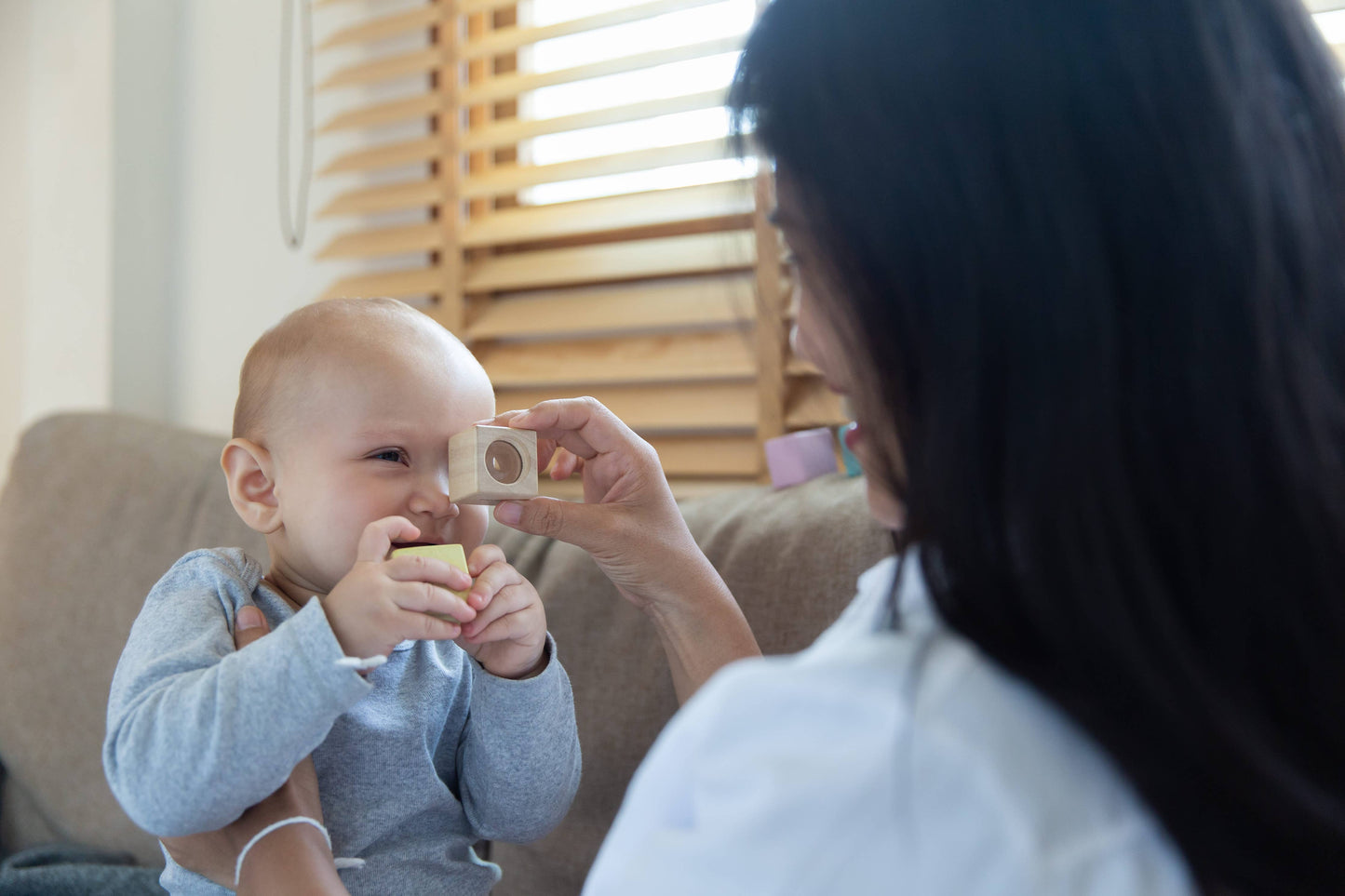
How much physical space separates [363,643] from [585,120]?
1299 mm

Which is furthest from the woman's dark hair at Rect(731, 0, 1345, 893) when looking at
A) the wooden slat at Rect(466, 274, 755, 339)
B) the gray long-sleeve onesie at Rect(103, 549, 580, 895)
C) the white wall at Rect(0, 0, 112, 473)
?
the white wall at Rect(0, 0, 112, 473)

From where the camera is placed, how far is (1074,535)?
456mm

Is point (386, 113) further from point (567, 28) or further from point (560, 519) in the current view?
point (560, 519)

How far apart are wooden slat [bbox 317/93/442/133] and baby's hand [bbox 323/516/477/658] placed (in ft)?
4.83

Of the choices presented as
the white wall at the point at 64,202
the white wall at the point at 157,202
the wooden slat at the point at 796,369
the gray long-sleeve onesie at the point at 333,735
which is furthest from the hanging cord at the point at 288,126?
the gray long-sleeve onesie at the point at 333,735

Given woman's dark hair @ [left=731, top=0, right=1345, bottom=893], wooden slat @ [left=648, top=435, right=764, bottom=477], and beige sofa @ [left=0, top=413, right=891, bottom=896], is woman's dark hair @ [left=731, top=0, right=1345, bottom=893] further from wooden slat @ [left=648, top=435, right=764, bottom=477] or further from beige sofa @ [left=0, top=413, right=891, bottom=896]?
wooden slat @ [left=648, top=435, right=764, bottom=477]

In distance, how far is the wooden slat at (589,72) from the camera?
65.6 inches

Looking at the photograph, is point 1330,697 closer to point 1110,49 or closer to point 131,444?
point 1110,49

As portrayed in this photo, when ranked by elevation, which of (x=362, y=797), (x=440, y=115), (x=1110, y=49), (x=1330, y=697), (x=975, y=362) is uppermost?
(x=440, y=115)

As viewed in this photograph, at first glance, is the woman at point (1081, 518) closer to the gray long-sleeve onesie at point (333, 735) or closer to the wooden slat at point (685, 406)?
the gray long-sleeve onesie at point (333, 735)

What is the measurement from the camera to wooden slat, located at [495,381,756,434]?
1.74 meters

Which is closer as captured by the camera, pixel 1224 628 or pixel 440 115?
pixel 1224 628

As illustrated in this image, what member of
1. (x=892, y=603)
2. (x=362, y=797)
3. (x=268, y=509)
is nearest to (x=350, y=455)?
(x=268, y=509)

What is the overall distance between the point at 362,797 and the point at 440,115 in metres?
1.51
